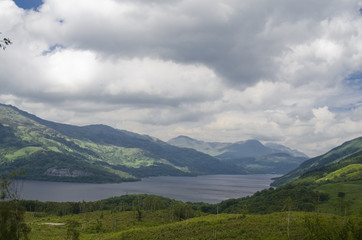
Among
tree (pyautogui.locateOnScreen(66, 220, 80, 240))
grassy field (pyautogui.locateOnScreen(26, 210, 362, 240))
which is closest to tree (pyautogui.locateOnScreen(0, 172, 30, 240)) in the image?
tree (pyautogui.locateOnScreen(66, 220, 80, 240))

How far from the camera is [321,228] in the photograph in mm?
56344

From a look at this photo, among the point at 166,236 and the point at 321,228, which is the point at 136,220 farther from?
the point at 321,228

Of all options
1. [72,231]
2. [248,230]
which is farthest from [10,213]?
[248,230]

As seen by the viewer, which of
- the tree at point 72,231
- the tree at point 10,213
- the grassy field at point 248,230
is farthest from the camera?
the tree at point 72,231

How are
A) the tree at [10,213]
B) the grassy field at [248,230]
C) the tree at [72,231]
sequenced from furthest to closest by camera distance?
1. the tree at [72,231]
2. the grassy field at [248,230]
3. the tree at [10,213]

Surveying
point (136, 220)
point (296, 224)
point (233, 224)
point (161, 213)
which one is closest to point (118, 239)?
point (233, 224)

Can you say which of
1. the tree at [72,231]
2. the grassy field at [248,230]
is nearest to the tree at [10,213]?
the tree at [72,231]

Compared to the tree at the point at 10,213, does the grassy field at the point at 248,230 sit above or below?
below

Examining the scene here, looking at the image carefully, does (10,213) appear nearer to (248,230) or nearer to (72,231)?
(72,231)

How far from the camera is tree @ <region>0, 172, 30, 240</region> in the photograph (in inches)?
1660

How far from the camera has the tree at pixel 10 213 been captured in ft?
138

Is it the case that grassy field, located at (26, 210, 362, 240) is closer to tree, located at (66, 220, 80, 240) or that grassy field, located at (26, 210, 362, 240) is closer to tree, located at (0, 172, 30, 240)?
tree, located at (66, 220, 80, 240)

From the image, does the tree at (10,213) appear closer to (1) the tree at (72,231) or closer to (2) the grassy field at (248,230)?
(1) the tree at (72,231)

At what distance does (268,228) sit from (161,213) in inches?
3438
